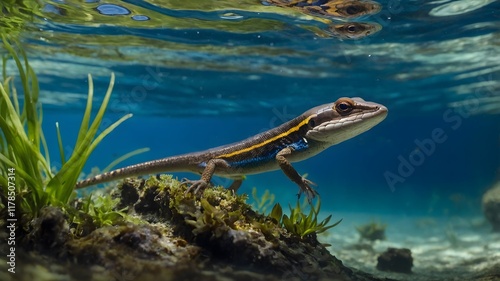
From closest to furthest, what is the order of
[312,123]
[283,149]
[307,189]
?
[307,189]
[312,123]
[283,149]

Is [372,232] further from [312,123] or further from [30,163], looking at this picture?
[30,163]

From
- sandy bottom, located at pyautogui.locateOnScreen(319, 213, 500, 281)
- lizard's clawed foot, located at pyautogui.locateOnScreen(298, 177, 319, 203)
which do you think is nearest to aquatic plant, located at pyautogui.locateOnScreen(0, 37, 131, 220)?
lizard's clawed foot, located at pyautogui.locateOnScreen(298, 177, 319, 203)

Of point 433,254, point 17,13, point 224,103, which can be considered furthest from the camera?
point 224,103

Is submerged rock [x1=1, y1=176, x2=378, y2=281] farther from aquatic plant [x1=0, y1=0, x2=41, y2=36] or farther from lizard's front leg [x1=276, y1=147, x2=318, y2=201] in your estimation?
aquatic plant [x1=0, y1=0, x2=41, y2=36]

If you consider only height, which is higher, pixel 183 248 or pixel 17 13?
pixel 17 13

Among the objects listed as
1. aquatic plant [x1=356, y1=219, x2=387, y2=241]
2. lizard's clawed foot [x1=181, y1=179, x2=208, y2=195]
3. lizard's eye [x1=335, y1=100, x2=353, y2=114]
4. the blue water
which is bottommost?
aquatic plant [x1=356, y1=219, x2=387, y2=241]

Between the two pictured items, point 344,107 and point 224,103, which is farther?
point 224,103

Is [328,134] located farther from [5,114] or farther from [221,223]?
[5,114]

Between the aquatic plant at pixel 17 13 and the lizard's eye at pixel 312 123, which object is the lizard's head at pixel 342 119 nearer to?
the lizard's eye at pixel 312 123

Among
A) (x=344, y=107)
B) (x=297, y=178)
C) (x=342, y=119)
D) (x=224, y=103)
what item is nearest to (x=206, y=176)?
(x=297, y=178)
